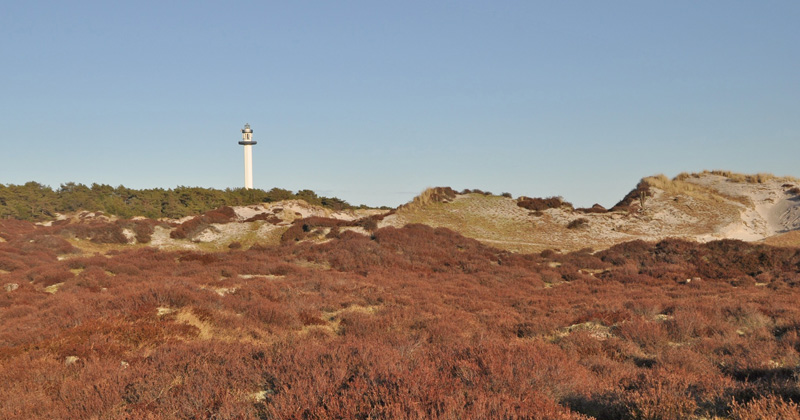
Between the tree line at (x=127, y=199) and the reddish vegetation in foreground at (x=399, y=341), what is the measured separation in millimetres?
30099

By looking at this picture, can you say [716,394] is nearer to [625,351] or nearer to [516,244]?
[625,351]

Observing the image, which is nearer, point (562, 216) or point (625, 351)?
point (625, 351)

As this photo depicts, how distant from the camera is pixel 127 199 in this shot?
5578cm

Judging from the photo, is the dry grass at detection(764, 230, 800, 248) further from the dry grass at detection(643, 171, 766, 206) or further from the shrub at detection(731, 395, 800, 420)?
the shrub at detection(731, 395, 800, 420)

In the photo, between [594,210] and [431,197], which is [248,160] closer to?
[431,197]

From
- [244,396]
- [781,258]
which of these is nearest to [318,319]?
[244,396]

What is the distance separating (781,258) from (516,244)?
1325cm

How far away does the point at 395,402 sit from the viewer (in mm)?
4184

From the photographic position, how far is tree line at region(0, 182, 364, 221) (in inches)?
1907

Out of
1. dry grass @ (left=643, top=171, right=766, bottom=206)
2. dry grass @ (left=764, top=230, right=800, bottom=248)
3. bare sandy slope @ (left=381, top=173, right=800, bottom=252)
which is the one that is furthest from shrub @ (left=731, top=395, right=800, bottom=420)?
dry grass @ (left=643, top=171, right=766, bottom=206)

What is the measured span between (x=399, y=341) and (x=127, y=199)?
196 feet

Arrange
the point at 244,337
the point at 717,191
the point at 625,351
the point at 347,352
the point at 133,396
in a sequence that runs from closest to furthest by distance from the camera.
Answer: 1. the point at 133,396
2. the point at 347,352
3. the point at 625,351
4. the point at 244,337
5. the point at 717,191

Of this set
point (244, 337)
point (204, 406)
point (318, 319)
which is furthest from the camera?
point (318, 319)

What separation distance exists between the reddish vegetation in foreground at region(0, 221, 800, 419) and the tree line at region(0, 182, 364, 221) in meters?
30.1
